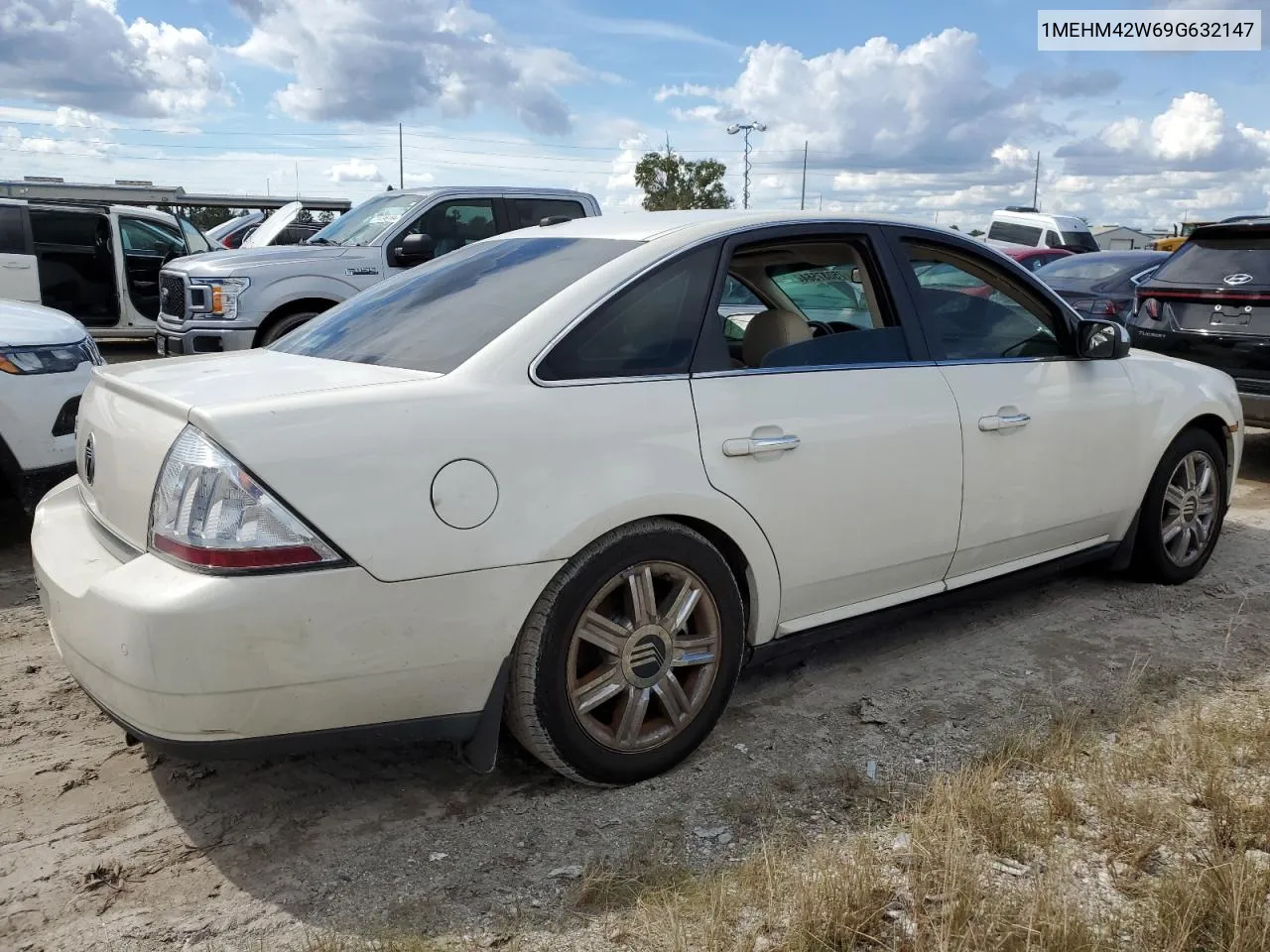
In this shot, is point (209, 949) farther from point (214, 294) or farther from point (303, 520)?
point (214, 294)

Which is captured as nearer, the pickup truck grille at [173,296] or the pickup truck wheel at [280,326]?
the pickup truck wheel at [280,326]

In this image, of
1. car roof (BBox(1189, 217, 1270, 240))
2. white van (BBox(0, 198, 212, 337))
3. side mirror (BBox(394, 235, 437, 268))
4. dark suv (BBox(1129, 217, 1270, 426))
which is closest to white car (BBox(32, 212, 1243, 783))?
dark suv (BBox(1129, 217, 1270, 426))

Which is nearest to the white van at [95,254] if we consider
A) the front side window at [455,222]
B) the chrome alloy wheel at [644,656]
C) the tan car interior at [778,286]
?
the front side window at [455,222]

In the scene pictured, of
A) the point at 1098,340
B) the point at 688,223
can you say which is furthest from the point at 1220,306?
the point at 688,223

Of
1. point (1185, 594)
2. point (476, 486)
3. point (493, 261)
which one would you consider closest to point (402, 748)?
point (476, 486)

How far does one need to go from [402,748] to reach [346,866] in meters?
0.66

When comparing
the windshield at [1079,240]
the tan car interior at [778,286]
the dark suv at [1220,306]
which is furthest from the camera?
the windshield at [1079,240]

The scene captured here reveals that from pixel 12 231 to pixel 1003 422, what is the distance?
11496 mm

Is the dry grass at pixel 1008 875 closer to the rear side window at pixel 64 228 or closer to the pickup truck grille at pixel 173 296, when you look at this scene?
the pickup truck grille at pixel 173 296

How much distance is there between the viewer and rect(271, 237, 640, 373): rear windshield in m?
2.99

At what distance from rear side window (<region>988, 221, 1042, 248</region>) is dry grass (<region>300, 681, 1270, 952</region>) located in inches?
901

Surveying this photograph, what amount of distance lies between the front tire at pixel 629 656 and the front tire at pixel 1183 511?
2439 mm

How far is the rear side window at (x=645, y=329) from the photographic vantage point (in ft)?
9.55

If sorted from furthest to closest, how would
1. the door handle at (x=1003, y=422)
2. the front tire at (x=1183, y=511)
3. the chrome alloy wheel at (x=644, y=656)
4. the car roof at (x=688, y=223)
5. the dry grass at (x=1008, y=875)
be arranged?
the front tire at (x=1183, y=511)
the door handle at (x=1003, y=422)
the car roof at (x=688, y=223)
the chrome alloy wheel at (x=644, y=656)
the dry grass at (x=1008, y=875)
